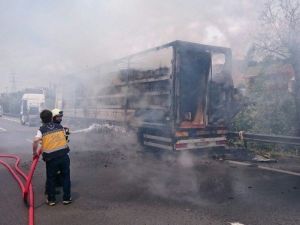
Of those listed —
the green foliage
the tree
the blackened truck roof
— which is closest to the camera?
the blackened truck roof

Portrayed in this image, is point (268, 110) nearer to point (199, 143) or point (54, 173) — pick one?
point (199, 143)

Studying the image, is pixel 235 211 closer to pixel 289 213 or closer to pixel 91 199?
pixel 289 213

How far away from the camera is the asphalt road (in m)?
4.50

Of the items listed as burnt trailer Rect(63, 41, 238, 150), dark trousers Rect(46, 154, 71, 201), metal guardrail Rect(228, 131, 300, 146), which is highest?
burnt trailer Rect(63, 41, 238, 150)

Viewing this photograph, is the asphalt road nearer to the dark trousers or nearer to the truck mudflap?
the dark trousers

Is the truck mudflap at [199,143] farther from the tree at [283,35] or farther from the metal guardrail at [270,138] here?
the tree at [283,35]

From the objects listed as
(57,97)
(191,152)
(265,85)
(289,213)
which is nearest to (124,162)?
(191,152)

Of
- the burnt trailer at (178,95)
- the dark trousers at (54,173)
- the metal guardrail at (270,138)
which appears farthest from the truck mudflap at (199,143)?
the dark trousers at (54,173)

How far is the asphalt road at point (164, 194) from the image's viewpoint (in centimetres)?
450

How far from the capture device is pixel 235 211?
15.4ft

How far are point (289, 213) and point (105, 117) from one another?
26.8 ft

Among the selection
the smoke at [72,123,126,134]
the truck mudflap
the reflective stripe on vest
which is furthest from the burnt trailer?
the reflective stripe on vest

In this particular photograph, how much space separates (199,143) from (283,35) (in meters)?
4.41

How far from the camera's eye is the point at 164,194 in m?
5.61
